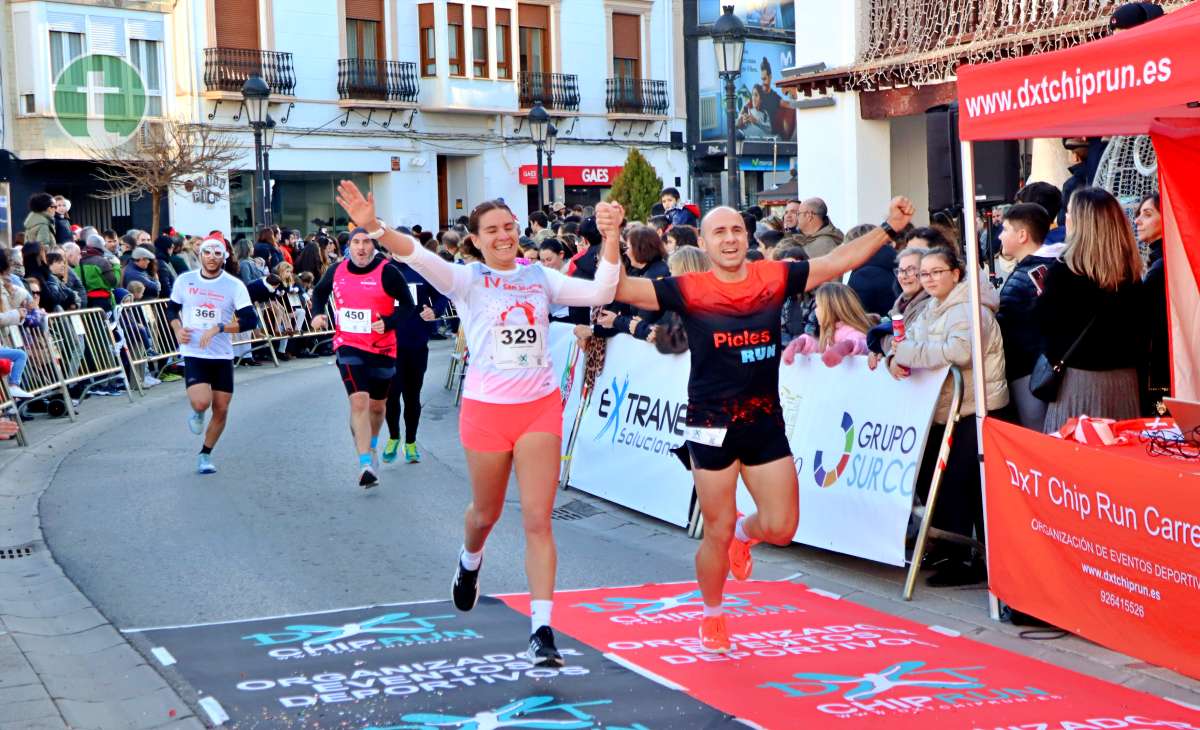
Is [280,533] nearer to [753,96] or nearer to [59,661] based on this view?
[59,661]

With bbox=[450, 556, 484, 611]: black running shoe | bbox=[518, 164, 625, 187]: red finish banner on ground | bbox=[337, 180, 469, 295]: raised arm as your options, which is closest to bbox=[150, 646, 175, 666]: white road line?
bbox=[450, 556, 484, 611]: black running shoe

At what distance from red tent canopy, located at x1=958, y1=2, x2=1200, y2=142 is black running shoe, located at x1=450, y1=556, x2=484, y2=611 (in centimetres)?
305

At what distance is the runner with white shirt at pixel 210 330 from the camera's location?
40.3 feet

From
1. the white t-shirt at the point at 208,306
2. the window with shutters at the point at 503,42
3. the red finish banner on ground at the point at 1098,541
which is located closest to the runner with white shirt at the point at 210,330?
the white t-shirt at the point at 208,306

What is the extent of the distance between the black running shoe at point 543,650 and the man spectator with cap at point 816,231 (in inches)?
248

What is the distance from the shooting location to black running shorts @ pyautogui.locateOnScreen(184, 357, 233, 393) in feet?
40.6

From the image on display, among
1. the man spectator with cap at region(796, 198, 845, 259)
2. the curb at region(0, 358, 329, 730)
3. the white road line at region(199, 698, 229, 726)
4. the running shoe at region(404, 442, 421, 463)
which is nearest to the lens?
the white road line at region(199, 698, 229, 726)

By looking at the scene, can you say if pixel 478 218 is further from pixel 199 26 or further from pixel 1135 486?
pixel 199 26

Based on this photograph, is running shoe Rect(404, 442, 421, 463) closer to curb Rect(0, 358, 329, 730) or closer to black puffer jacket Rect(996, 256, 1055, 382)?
curb Rect(0, 358, 329, 730)

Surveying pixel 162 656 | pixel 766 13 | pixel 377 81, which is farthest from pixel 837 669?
pixel 766 13

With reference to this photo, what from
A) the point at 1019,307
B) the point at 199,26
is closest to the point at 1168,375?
the point at 1019,307

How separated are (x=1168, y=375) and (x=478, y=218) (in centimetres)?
368

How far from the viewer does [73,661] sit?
22.8 ft

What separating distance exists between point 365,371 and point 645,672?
5766 millimetres
